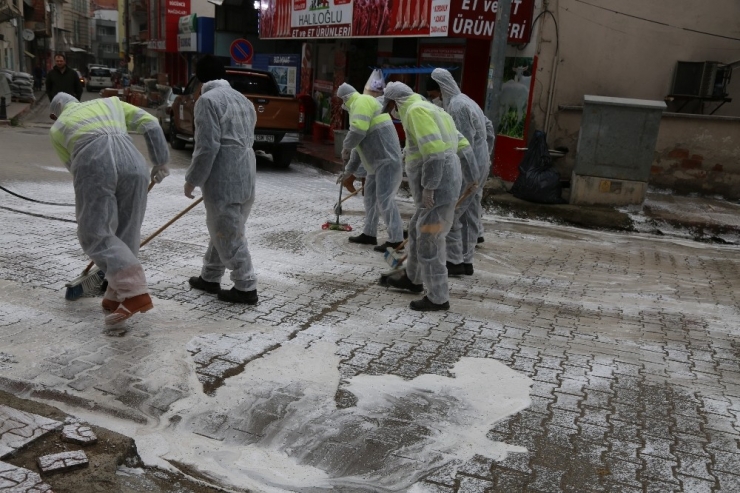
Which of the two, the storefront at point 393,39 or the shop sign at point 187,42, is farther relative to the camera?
the shop sign at point 187,42

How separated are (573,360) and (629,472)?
1391 mm

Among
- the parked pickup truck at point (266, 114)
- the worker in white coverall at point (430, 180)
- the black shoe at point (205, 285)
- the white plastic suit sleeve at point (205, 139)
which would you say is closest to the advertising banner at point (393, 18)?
the parked pickup truck at point (266, 114)

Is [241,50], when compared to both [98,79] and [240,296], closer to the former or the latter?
[240,296]

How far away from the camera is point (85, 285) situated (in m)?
5.14

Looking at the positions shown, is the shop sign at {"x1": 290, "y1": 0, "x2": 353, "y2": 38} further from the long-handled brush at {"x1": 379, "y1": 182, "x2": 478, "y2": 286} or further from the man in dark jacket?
the long-handled brush at {"x1": 379, "y1": 182, "x2": 478, "y2": 286}

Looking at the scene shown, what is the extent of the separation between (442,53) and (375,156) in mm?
6903

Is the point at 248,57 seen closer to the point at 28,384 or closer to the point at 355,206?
the point at 355,206

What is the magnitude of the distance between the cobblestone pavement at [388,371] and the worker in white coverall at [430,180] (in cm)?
32

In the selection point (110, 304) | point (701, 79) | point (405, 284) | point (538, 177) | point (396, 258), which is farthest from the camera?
point (701, 79)

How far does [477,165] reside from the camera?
6.55m

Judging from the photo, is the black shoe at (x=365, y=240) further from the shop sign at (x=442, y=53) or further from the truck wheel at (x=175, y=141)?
the truck wheel at (x=175, y=141)

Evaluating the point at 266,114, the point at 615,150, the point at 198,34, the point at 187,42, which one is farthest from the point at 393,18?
the point at 187,42

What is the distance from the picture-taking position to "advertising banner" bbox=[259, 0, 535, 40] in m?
11.0

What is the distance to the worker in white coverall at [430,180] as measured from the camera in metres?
5.20
